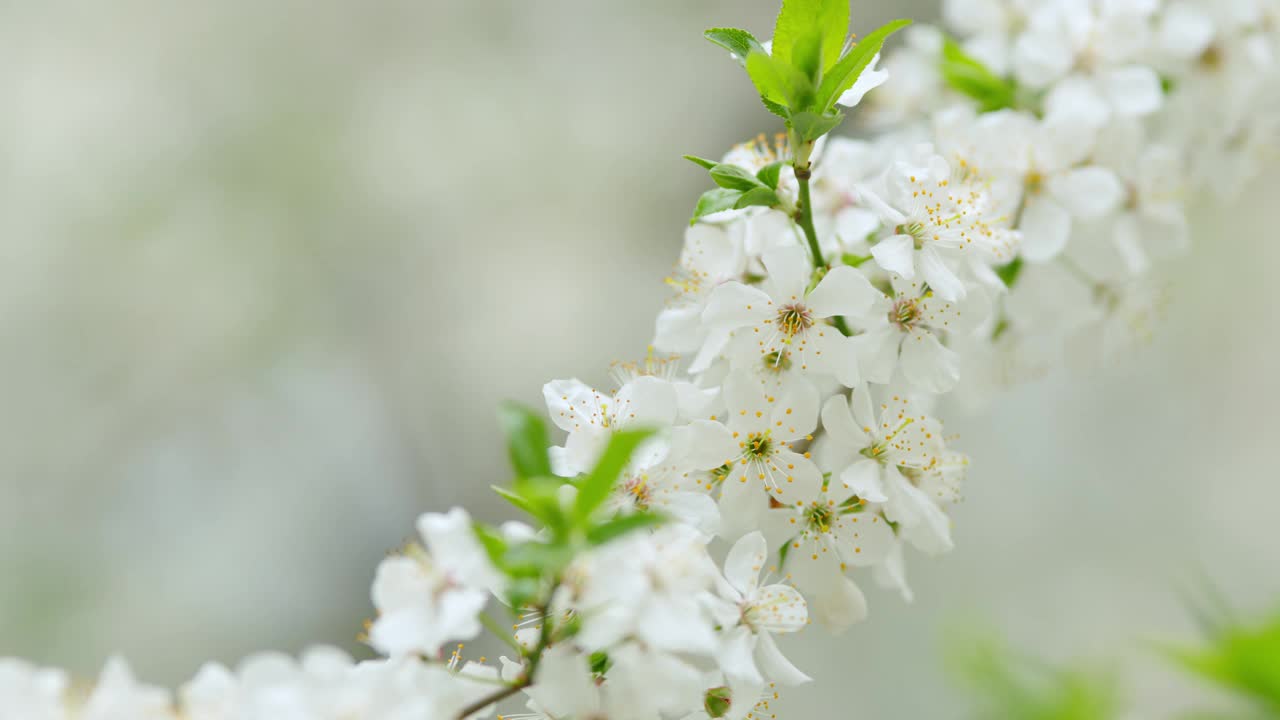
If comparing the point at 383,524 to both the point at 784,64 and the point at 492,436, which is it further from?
the point at 784,64

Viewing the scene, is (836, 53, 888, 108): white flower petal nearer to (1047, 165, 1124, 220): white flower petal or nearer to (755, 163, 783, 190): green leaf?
(755, 163, 783, 190): green leaf

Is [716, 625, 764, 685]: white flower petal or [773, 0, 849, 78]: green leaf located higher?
[773, 0, 849, 78]: green leaf

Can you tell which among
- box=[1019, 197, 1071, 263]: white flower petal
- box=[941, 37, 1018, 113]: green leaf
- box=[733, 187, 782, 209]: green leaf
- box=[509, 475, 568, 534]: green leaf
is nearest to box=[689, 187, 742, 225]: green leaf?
box=[733, 187, 782, 209]: green leaf

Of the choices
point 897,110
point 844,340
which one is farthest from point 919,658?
point 844,340

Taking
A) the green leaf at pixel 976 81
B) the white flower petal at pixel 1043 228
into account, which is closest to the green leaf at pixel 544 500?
the white flower petal at pixel 1043 228

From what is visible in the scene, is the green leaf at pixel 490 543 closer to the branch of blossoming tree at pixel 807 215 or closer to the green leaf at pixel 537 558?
the green leaf at pixel 537 558

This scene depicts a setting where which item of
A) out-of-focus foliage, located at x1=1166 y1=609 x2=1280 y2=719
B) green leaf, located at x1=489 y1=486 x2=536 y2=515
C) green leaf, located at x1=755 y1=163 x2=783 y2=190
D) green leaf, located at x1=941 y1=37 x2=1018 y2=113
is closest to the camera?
out-of-focus foliage, located at x1=1166 y1=609 x2=1280 y2=719

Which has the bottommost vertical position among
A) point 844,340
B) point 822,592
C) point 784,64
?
point 822,592

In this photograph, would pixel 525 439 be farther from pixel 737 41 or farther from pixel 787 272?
pixel 737 41
